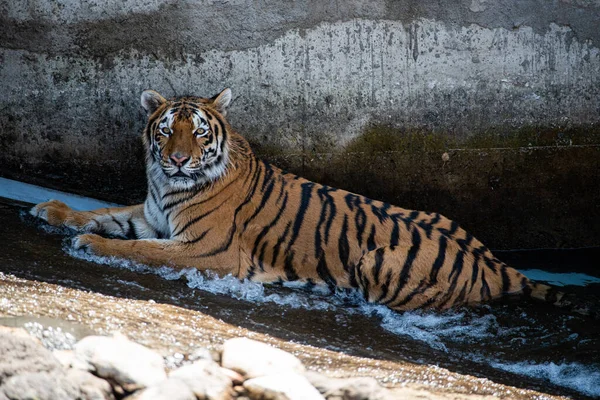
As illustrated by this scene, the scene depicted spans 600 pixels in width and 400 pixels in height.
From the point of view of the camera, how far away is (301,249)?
4.61 m

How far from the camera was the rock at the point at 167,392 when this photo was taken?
259 centimetres

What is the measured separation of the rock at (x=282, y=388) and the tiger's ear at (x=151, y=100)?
92.6 inches

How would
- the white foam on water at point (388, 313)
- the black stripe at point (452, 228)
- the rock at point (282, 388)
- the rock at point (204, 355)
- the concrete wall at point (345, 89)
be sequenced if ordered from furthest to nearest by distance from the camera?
the concrete wall at point (345, 89), the black stripe at point (452, 228), the white foam on water at point (388, 313), the rock at point (204, 355), the rock at point (282, 388)

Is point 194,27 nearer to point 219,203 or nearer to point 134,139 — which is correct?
point 134,139

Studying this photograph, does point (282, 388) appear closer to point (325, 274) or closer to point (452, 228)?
point (325, 274)

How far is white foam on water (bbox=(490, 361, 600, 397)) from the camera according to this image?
3521 millimetres

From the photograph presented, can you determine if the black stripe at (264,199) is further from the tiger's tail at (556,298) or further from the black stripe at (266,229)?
the tiger's tail at (556,298)

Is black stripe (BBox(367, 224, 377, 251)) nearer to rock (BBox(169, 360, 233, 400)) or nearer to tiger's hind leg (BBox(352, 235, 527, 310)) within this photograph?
tiger's hind leg (BBox(352, 235, 527, 310))

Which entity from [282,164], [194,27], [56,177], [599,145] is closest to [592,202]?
[599,145]

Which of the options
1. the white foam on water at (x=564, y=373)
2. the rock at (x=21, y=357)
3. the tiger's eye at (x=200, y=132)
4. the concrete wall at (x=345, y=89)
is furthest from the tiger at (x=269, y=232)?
the rock at (x=21, y=357)

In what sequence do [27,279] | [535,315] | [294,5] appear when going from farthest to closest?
[294,5], [535,315], [27,279]

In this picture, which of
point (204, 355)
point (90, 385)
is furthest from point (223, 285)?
point (90, 385)

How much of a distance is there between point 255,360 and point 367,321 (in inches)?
53.3

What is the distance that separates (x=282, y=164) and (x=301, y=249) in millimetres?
914
